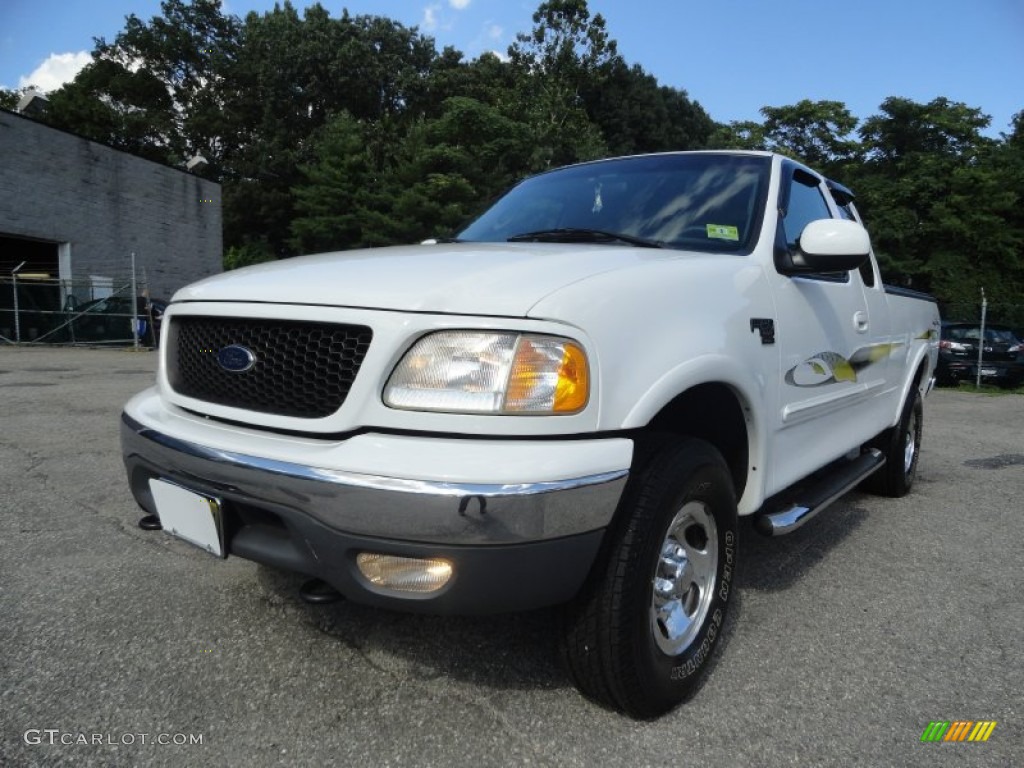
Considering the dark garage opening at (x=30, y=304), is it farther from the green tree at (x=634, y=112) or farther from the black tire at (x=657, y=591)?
the green tree at (x=634, y=112)

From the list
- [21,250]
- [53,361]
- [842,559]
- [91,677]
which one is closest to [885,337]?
[842,559]

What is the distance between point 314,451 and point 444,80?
39771 millimetres

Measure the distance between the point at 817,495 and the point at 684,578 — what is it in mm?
1060

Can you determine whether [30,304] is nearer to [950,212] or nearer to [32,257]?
[32,257]

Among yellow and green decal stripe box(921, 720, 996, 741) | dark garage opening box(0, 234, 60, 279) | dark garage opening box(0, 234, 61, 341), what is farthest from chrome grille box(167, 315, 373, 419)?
dark garage opening box(0, 234, 60, 279)

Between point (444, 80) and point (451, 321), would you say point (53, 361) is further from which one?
point (444, 80)

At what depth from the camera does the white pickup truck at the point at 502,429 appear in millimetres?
1545

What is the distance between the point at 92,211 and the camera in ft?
66.1

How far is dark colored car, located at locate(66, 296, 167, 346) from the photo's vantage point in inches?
680

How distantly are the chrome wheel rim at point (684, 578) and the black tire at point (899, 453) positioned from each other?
2.59 meters

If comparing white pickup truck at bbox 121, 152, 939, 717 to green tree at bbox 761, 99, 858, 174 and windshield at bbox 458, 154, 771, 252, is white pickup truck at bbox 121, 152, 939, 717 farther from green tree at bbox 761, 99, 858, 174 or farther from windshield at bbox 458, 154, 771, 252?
green tree at bbox 761, 99, 858, 174

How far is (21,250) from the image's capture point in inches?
770

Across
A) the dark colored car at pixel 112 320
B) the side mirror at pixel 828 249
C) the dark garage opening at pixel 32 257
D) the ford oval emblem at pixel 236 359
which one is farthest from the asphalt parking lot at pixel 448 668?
the dark garage opening at pixel 32 257

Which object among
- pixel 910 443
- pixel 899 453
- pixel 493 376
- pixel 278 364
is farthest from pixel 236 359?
pixel 910 443
